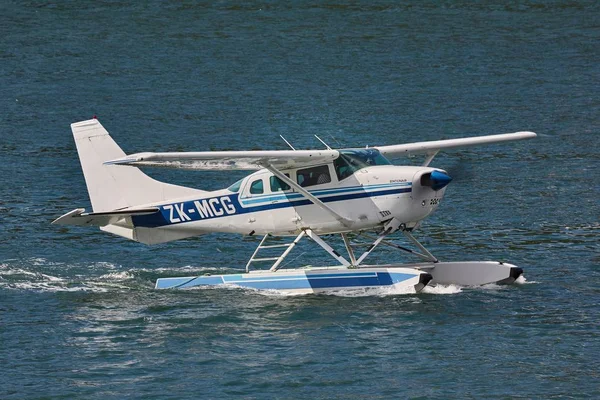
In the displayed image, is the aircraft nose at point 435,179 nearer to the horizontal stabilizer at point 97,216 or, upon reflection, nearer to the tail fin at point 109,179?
the tail fin at point 109,179

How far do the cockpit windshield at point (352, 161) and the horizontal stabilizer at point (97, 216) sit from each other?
419cm

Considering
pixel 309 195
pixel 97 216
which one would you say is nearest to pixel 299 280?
pixel 309 195

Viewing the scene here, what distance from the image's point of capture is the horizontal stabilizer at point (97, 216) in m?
23.7

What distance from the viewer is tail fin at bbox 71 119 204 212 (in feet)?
82.8

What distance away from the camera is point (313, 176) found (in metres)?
23.8

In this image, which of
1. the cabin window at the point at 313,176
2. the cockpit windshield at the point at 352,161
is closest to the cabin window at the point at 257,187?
the cabin window at the point at 313,176

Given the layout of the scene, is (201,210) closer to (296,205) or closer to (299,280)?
(296,205)

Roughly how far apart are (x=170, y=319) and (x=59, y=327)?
2.11 m

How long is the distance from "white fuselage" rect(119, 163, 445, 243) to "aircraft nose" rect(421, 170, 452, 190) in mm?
104

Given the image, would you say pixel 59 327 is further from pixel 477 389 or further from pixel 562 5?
pixel 562 5

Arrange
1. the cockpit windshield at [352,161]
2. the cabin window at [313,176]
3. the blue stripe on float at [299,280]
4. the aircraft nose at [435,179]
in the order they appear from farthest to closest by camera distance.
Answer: the cabin window at [313,176] < the cockpit windshield at [352,161] < the blue stripe on float at [299,280] < the aircraft nose at [435,179]

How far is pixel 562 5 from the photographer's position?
66000mm

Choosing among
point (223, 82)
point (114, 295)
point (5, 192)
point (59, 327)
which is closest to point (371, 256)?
point (114, 295)

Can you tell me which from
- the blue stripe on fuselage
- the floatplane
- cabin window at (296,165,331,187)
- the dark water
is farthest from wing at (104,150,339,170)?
the dark water
